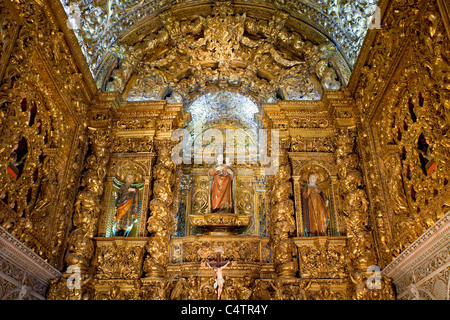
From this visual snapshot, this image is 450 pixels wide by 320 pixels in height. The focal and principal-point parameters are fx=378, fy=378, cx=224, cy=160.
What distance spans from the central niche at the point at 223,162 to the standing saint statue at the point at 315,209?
4.40 feet

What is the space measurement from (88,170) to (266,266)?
4364 mm

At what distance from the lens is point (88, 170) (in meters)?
8.27

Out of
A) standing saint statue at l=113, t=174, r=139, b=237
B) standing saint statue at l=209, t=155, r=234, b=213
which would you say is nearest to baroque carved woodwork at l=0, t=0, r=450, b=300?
standing saint statue at l=113, t=174, r=139, b=237

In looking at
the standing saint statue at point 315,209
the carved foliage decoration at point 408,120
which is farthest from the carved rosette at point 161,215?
the carved foliage decoration at point 408,120

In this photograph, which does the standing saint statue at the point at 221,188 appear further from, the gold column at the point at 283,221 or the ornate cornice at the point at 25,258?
the ornate cornice at the point at 25,258

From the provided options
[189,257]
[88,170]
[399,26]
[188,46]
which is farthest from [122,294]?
[399,26]

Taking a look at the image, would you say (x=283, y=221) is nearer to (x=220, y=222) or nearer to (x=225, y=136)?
(x=220, y=222)

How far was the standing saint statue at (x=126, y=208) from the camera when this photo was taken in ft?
27.1

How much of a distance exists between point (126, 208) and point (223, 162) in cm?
325

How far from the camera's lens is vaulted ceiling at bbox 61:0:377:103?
945 centimetres

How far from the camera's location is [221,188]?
362 inches

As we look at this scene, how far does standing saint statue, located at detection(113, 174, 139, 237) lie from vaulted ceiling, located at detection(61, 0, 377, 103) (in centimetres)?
247

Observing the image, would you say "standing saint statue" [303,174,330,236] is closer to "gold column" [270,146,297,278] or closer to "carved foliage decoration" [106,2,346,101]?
"gold column" [270,146,297,278]
